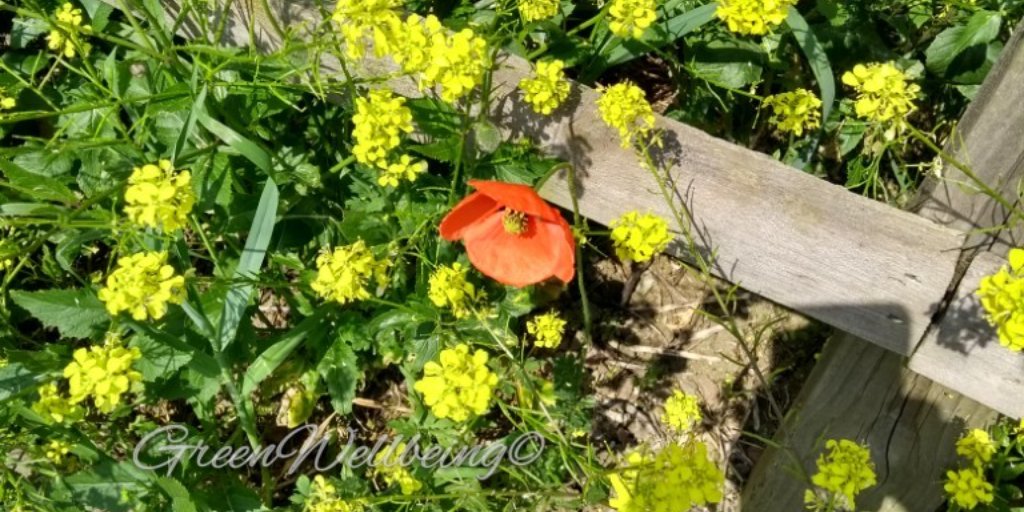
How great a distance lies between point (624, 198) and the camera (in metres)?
2.14

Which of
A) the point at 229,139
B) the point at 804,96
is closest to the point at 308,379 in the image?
the point at 229,139

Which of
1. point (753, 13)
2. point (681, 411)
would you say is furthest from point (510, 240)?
point (753, 13)

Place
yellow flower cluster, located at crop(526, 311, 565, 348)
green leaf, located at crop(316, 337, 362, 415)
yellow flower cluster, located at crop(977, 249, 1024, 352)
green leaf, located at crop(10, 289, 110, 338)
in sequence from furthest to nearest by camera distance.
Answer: green leaf, located at crop(316, 337, 362, 415) < yellow flower cluster, located at crop(526, 311, 565, 348) < green leaf, located at crop(10, 289, 110, 338) < yellow flower cluster, located at crop(977, 249, 1024, 352)

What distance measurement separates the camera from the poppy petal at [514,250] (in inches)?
79.4

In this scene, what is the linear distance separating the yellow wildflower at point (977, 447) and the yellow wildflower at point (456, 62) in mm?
1483

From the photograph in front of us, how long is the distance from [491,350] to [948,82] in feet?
5.08

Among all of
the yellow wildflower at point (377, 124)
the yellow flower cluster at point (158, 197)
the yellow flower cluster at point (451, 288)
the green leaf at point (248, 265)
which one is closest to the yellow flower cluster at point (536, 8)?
the yellow wildflower at point (377, 124)

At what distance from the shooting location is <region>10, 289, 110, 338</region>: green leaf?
86.2 inches

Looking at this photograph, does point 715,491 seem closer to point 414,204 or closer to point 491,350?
point 491,350

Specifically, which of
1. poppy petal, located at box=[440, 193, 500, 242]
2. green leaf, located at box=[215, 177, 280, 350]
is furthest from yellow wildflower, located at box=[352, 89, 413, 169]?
green leaf, located at box=[215, 177, 280, 350]

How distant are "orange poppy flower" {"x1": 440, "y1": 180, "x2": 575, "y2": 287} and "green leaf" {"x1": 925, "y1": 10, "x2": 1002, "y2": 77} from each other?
47.7 inches

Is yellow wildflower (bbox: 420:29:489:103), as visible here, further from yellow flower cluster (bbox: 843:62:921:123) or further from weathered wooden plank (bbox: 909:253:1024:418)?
weathered wooden plank (bbox: 909:253:1024:418)

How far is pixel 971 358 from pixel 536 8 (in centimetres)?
132

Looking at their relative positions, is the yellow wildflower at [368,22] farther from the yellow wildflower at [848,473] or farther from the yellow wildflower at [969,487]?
the yellow wildflower at [969,487]
